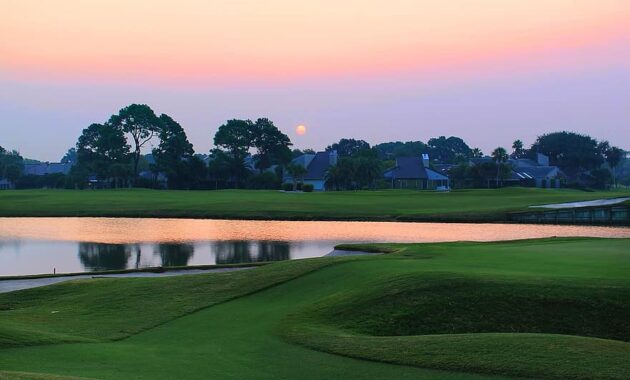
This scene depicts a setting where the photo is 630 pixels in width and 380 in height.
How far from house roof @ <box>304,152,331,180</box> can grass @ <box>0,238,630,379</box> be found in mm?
115606

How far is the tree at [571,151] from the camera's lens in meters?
174

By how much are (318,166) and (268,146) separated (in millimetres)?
13131

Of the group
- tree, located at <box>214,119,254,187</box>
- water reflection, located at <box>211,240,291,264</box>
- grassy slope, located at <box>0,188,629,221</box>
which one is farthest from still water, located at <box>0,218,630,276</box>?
tree, located at <box>214,119,254,187</box>

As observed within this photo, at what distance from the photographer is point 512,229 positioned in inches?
2206

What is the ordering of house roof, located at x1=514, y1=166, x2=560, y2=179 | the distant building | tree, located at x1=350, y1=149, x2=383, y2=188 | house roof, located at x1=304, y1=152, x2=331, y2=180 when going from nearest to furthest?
1. tree, located at x1=350, y1=149, x2=383, y2=188
2. the distant building
3. house roof, located at x1=304, y1=152, x2=331, y2=180
4. house roof, located at x1=514, y1=166, x2=560, y2=179

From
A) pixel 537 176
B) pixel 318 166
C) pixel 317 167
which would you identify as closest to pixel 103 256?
pixel 317 167

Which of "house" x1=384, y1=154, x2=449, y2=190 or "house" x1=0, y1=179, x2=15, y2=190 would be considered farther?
"house" x1=0, y1=179, x2=15, y2=190

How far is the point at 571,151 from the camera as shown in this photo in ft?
590

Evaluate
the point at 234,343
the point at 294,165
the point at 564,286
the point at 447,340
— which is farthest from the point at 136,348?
the point at 294,165

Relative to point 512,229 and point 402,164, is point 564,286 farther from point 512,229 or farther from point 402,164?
point 402,164

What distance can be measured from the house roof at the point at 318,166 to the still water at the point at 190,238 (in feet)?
247

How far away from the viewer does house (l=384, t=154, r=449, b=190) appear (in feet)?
439

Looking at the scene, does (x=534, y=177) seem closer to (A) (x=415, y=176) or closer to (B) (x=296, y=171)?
(A) (x=415, y=176)

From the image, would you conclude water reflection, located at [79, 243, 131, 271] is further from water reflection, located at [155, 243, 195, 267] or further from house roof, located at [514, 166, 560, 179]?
house roof, located at [514, 166, 560, 179]
